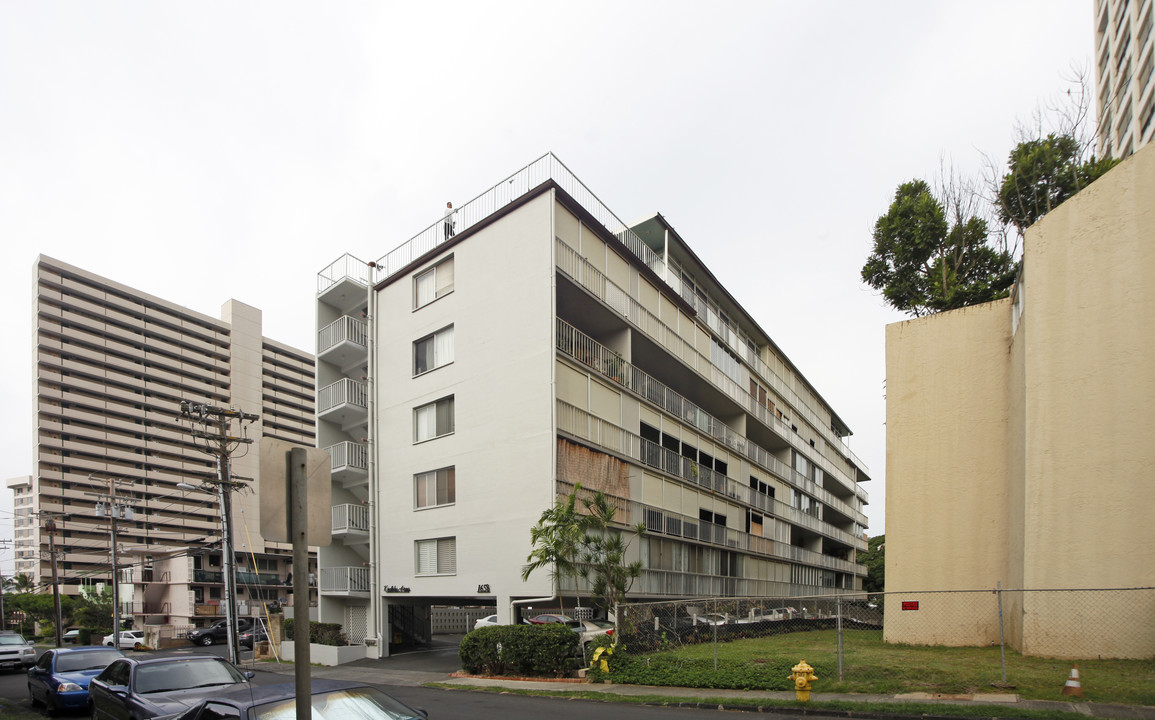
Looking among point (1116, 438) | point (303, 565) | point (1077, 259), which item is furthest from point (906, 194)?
point (303, 565)

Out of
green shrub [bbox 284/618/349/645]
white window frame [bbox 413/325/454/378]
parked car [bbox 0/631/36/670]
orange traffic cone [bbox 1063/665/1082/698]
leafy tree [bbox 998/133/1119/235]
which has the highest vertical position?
leafy tree [bbox 998/133/1119/235]

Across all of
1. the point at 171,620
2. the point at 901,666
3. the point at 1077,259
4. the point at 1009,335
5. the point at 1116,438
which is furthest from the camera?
the point at 171,620

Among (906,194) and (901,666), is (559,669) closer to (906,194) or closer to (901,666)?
(901,666)

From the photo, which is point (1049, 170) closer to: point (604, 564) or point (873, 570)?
point (604, 564)

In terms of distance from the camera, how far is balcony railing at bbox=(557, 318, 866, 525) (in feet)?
82.7

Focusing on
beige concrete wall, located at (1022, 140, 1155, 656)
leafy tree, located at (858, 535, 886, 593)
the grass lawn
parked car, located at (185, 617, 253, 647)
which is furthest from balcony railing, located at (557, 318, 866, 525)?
leafy tree, located at (858, 535, 886, 593)

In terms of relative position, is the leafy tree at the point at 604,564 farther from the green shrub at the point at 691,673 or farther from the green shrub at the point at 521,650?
the green shrub at the point at 691,673

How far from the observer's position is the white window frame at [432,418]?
2650cm

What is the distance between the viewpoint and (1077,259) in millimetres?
17375

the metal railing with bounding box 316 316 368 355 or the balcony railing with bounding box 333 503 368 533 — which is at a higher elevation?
the metal railing with bounding box 316 316 368 355

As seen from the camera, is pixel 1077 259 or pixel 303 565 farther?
pixel 1077 259

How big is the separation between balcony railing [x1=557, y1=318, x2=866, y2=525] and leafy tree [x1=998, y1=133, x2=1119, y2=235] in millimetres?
14181

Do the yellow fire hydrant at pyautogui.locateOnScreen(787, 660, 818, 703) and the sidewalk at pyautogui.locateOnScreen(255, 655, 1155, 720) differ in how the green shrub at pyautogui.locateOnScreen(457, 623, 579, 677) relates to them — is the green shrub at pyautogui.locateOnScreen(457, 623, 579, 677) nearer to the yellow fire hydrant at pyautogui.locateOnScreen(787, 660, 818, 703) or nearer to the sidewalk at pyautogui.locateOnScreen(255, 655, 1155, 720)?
the sidewalk at pyautogui.locateOnScreen(255, 655, 1155, 720)

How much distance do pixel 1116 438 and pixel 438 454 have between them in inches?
758
